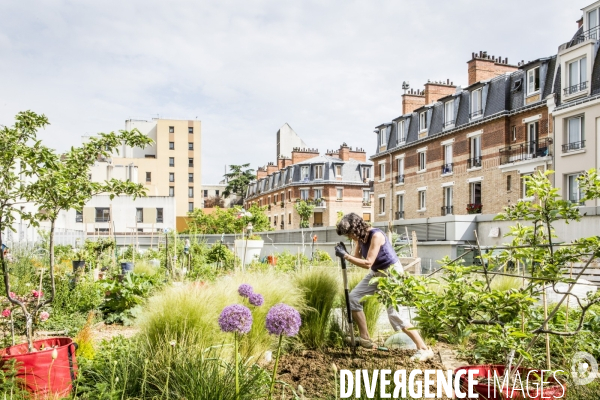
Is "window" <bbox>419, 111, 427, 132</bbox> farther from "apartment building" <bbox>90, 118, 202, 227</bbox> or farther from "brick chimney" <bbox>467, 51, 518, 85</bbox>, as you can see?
"apartment building" <bbox>90, 118, 202, 227</bbox>

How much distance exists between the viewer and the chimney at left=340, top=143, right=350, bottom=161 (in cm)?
6029

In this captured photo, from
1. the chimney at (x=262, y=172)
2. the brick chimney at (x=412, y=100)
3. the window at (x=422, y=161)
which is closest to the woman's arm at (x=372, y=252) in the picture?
the window at (x=422, y=161)

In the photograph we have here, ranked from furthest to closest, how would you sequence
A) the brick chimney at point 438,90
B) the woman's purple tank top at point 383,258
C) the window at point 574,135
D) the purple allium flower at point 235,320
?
the brick chimney at point 438,90 → the window at point 574,135 → the woman's purple tank top at point 383,258 → the purple allium flower at point 235,320

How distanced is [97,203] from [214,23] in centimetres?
5427

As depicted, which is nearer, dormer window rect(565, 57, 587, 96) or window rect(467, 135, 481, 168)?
dormer window rect(565, 57, 587, 96)

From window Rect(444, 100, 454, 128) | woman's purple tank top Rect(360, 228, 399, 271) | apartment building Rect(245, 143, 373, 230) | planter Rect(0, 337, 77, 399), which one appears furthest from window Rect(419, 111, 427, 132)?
planter Rect(0, 337, 77, 399)

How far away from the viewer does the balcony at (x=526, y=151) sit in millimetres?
27094

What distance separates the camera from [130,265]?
40.5 ft

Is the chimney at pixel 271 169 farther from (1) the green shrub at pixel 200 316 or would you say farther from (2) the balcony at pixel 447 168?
(1) the green shrub at pixel 200 316

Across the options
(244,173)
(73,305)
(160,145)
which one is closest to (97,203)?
(160,145)

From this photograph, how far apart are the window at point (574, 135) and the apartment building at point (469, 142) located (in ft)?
3.35

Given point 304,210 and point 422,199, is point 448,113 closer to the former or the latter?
point 422,199

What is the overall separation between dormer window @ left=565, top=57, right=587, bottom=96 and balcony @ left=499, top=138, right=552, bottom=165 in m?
2.62

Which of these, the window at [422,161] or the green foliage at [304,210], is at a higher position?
the window at [422,161]
